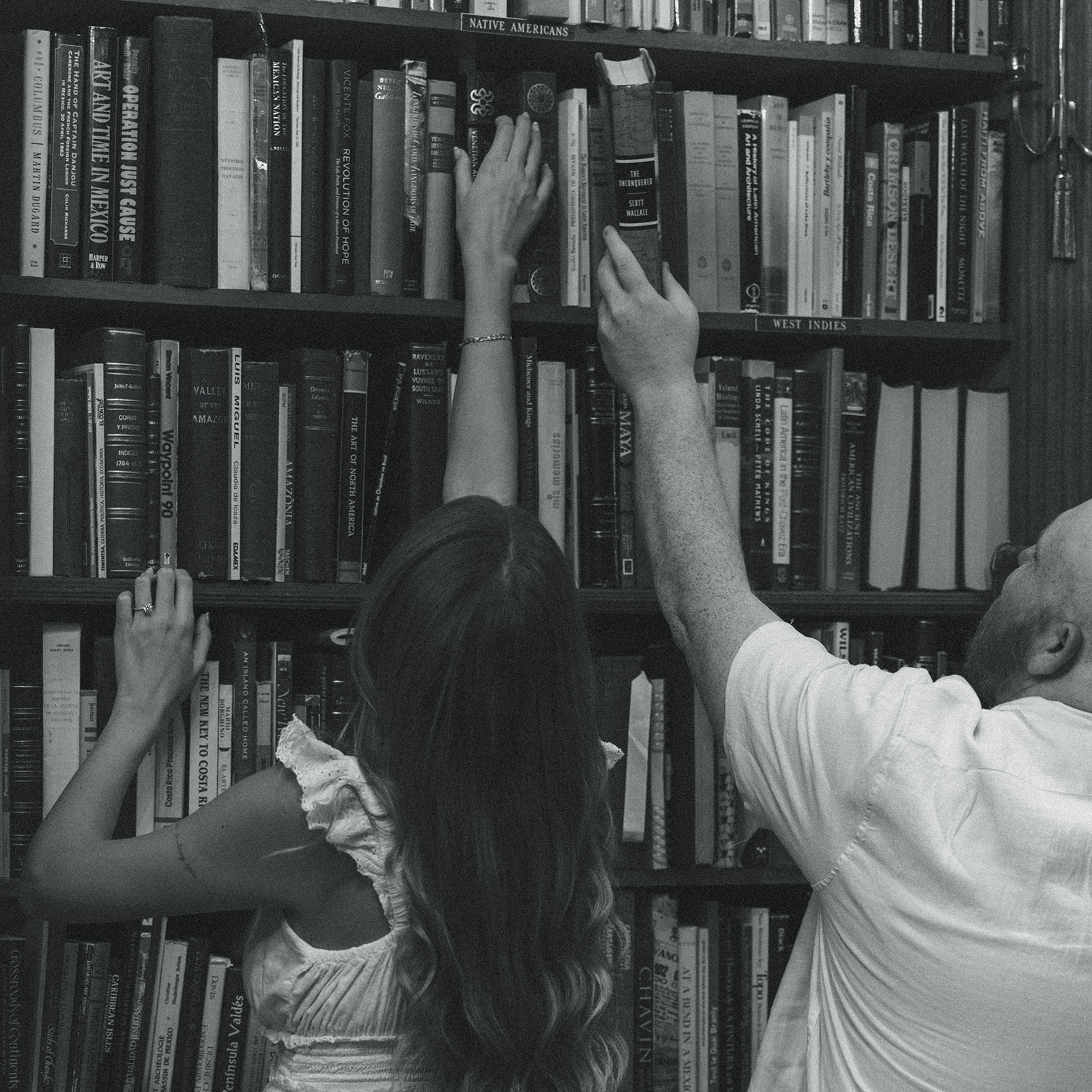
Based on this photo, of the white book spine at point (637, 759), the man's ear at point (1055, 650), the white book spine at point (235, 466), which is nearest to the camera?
the man's ear at point (1055, 650)

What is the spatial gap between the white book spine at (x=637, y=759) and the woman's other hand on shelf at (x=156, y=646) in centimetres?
55

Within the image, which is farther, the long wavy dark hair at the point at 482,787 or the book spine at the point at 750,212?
the book spine at the point at 750,212

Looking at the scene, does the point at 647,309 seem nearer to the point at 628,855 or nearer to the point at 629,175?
the point at 629,175

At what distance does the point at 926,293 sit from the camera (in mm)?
1815

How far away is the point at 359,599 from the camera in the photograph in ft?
5.40

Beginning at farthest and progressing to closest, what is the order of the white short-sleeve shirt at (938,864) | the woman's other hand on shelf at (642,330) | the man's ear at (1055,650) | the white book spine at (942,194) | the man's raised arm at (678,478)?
1. the white book spine at (942,194)
2. the woman's other hand on shelf at (642,330)
3. the man's raised arm at (678,478)
4. the man's ear at (1055,650)
5. the white short-sleeve shirt at (938,864)

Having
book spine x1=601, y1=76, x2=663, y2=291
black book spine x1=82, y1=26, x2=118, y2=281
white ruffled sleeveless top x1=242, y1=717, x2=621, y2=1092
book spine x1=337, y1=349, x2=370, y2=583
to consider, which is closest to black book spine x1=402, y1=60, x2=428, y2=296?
book spine x1=337, y1=349, x2=370, y2=583

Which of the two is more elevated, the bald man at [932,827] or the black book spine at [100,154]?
the black book spine at [100,154]

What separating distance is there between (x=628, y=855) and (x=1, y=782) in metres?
0.77

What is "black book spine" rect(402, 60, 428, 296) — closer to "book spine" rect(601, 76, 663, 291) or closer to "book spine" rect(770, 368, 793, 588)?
"book spine" rect(601, 76, 663, 291)

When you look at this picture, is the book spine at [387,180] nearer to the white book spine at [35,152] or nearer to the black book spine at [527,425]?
the black book spine at [527,425]

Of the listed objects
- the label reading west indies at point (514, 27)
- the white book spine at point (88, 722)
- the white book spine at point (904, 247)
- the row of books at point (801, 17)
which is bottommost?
the white book spine at point (88, 722)

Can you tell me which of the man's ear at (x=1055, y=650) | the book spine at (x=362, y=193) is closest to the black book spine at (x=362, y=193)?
the book spine at (x=362, y=193)

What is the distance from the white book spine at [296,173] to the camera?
1.60 metres
